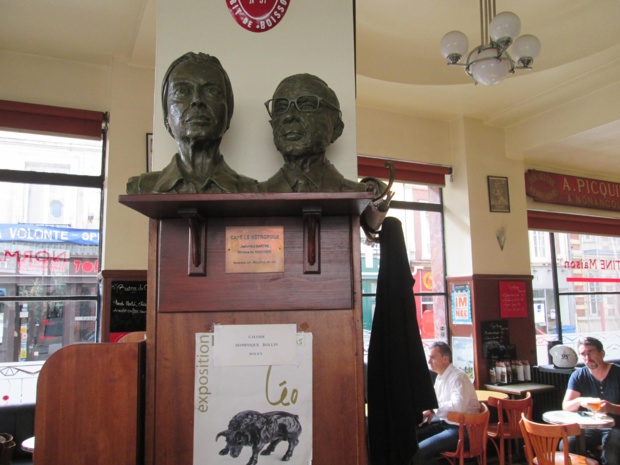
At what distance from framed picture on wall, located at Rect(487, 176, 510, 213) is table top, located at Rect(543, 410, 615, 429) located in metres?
2.54

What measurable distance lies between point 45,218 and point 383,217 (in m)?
3.83

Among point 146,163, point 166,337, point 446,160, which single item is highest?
point 446,160

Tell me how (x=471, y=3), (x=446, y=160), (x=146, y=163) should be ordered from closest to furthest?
(x=471, y=3), (x=146, y=163), (x=446, y=160)

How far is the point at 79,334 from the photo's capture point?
4531 mm

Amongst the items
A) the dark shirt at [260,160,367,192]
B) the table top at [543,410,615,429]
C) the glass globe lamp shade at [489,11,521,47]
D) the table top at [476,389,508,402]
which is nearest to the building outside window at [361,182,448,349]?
the table top at [476,389,508,402]

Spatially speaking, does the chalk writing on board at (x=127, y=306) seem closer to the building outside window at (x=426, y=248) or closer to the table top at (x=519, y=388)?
the building outside window at (x=426, y=248)

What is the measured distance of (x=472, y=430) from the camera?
4.00 meters

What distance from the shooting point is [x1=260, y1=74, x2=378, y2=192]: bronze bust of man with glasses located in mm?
1617

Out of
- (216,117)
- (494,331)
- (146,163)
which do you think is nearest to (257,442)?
(216,117)

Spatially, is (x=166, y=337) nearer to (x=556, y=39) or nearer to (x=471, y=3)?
(x=471, y=3)

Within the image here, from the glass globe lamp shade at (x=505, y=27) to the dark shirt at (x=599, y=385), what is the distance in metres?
2.90

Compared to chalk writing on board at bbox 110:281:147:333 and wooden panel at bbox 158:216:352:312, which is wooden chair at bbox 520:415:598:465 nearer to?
wooden panel at bbox 158:216:352:312

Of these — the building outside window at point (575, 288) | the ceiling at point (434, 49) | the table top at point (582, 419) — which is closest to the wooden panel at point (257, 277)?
the ceiling at point (434, 49)

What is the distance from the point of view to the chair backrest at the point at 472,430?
3947 mm
